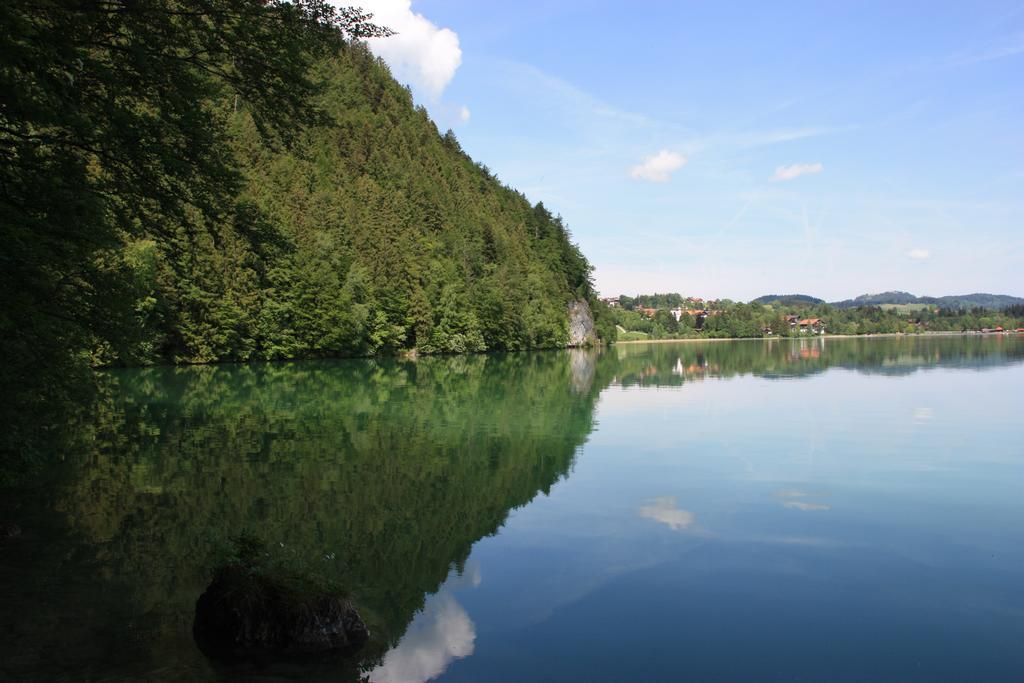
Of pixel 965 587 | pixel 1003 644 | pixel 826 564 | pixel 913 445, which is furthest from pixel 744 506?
pixel 913 445

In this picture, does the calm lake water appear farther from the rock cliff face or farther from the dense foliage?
the rock cliff face

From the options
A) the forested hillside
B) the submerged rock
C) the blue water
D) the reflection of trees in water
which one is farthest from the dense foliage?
the forested hillside

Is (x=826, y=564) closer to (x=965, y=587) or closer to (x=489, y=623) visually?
(x=965, y=587)

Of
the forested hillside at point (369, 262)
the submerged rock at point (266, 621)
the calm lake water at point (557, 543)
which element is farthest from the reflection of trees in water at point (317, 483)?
the forested hillside at point (369, 262)

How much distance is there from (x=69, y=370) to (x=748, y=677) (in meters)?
12.2

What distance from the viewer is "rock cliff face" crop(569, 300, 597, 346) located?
127306 mm

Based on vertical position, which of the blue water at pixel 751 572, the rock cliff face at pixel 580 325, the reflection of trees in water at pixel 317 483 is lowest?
the blue water at pixel 751 572

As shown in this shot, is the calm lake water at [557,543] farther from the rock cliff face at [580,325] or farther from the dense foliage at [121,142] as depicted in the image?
the rock cliff face at [580,325]

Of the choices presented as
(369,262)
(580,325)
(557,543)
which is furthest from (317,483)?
(580,325)

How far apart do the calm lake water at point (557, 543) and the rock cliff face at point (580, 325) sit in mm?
97907

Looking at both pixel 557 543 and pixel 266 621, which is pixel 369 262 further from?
pixel 266 621

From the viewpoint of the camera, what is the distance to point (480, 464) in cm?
2047

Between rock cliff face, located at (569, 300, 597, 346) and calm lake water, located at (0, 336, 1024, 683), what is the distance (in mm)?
97907

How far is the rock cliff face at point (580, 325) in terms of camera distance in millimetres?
127306
